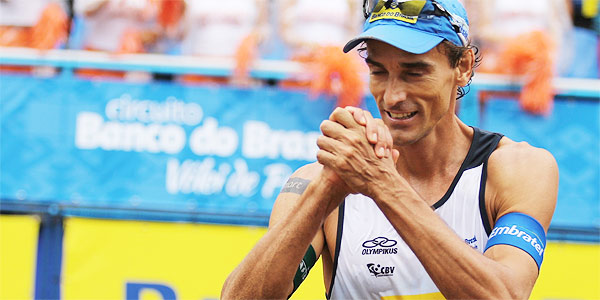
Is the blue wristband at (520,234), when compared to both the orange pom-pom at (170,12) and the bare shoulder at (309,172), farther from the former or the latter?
the orange pom-pom at (170,12)

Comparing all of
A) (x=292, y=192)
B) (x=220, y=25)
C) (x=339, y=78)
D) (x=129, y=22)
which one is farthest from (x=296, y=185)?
(x=129, y=22)

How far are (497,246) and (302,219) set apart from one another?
56 cm

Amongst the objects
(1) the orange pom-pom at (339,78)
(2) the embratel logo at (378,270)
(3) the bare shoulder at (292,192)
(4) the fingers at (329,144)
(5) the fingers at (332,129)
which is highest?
(1) the orange pom-pom at (339,78)

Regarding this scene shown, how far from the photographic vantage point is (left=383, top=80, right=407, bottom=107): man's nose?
2145 mm

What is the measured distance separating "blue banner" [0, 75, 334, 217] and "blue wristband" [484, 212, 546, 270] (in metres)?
3.25

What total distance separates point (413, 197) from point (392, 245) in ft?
1.01

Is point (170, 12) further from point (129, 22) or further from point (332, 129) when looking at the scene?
point (332, 129)

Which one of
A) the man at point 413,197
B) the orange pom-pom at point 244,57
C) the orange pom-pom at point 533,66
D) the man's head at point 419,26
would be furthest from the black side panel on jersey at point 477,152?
the orange pom-pom at point 244,57

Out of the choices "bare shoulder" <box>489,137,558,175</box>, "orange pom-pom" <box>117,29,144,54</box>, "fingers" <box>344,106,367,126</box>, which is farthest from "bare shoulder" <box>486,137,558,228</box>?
"orange pom-pom" <box>117,29,144,54</box>

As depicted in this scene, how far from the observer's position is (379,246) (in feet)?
7.36

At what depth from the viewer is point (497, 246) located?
206cm

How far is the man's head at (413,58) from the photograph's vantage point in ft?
6.95

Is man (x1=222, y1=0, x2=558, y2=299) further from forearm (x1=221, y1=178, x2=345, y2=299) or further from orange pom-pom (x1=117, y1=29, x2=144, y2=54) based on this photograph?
orange pom-pom (x1=117, y1=29, x2=144, y2=54)

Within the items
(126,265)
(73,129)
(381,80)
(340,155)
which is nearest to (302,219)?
(340,155)
